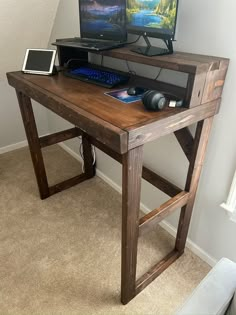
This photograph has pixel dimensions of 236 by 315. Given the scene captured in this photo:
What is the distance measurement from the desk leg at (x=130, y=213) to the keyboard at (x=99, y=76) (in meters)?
0.49

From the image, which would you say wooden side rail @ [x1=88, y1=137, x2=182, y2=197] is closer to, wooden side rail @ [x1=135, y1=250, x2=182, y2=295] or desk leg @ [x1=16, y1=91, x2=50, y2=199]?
wooden side rail @ [x1=135, y1=250, x2=182, y2=295]

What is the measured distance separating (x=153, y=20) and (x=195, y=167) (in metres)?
0.70

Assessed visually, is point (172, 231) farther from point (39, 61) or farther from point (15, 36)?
point (15, 36)

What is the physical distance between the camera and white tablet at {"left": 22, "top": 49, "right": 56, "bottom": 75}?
1.47 m

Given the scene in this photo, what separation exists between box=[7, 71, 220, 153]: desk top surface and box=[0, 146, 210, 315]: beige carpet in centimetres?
90

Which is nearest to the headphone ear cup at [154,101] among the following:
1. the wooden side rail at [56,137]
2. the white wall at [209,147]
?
the white wall at [209,147]

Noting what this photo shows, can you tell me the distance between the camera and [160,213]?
45.6 inches

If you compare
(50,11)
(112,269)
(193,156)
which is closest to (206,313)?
(193,156)


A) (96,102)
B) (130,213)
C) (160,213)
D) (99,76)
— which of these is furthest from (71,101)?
(160,213)

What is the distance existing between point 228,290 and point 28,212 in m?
1.46

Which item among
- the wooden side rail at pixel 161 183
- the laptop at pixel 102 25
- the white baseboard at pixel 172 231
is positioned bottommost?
the white baseboard at pixel 172 231

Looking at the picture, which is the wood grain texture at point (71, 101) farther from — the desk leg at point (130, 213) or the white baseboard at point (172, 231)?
the white baseboard at point (172, 231)

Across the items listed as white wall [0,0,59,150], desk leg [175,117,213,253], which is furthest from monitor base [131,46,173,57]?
white wall [0,0,59,150]

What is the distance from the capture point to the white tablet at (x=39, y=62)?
4.83 ft
